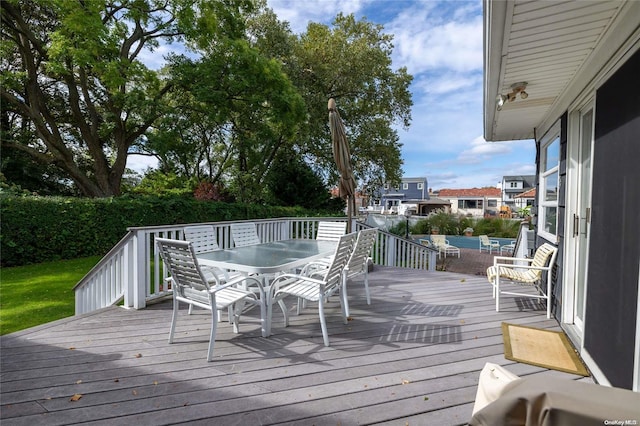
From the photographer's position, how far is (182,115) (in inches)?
453

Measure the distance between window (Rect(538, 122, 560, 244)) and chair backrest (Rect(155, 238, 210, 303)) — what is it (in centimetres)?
413

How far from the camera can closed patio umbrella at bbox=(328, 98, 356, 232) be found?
4.66 metres

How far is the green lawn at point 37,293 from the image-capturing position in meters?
4.56

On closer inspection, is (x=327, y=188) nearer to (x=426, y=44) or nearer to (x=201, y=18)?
(x=201, y=18)

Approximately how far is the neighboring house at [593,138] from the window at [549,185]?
64cm

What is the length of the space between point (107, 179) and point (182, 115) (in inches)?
136

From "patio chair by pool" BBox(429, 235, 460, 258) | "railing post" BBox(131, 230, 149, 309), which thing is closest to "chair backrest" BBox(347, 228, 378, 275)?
"railing post" BBox(131, 230, 149, 309)

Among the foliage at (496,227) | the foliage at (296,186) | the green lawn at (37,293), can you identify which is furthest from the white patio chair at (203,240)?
the foliage at (496,227)

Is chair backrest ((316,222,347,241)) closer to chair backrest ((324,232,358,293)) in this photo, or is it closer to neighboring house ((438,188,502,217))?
chair backrest ((324,232,358,293))

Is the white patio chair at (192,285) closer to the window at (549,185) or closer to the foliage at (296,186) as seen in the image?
the window at (549,185)

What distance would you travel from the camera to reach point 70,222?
24.7 feet

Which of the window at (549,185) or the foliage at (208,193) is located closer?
the window at (549,185)

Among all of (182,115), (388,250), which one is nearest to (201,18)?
(182,115)

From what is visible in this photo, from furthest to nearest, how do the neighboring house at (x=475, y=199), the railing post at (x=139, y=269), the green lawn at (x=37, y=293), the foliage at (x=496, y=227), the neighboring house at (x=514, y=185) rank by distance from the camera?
1. the neighboring house at (x=475, y=199)
2. the neighboring house at (x=514, y=185)
3. the foliage at (x=496, y=227)
4. the green lawn at (x=37, y=293)
5. the railing post at (x=139, y=269)
